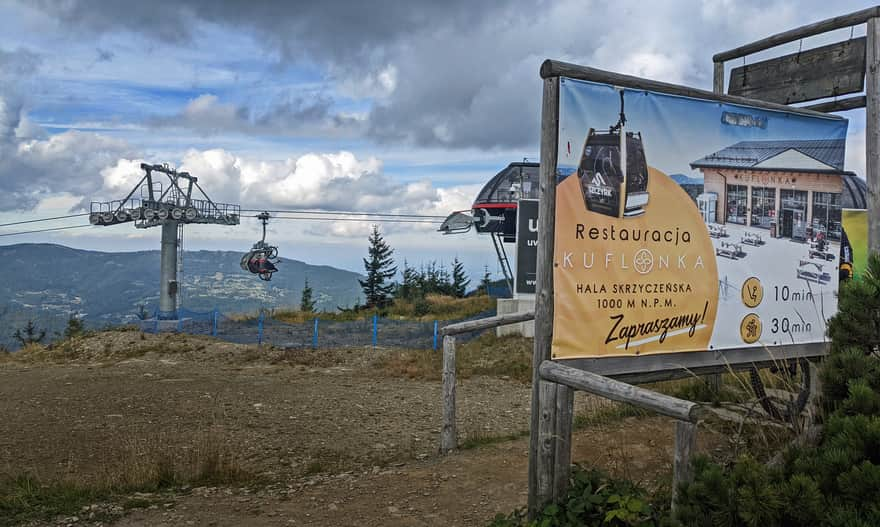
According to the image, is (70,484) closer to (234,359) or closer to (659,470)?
(659,470)

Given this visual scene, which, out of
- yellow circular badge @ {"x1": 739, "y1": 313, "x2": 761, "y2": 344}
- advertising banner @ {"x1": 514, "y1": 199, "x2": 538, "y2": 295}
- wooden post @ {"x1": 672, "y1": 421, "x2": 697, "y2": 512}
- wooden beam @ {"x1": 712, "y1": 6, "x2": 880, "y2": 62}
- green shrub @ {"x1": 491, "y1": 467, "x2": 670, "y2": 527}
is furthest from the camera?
advertising banner @ {"x1": 514, "y1": 199, "x2": 538, "y2": 295}

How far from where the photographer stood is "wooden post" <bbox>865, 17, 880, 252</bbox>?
6.97m

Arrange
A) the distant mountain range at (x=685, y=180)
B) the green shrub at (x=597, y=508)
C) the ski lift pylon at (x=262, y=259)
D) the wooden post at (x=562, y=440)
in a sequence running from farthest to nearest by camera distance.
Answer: the ski lift pylon at (x=262, y=259) < the distant mountain range at (x=685, y=180) < the wooden post at (x=562, y=440) < the green shrub at (x=597, y=508)

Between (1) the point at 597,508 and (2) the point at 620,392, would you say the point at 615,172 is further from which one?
(1) the point at 597,508

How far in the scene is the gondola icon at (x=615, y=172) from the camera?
4984 millimetres

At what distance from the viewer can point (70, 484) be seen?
Answer: 252 inches

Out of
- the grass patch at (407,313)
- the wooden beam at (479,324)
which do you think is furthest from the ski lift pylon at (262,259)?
the wooden beam at (479,324)

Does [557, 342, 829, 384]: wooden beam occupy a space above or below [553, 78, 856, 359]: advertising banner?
below

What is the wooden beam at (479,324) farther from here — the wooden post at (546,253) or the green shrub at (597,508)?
the green shrub at (597,508)

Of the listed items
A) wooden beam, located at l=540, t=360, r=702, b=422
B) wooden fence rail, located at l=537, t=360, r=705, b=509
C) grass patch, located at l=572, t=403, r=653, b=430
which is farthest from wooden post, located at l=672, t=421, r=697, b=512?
grass patch, located at l=572, t=403, r=653, b=430

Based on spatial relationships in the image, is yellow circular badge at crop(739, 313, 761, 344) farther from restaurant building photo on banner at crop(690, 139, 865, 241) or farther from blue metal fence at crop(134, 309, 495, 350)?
blue metal fence at crop(134, 309, 495, 350)

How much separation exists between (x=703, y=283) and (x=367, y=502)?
330cm

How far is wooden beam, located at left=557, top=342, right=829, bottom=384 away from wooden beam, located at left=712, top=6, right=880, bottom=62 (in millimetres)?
3308

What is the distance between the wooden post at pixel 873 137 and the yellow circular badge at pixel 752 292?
183cm
